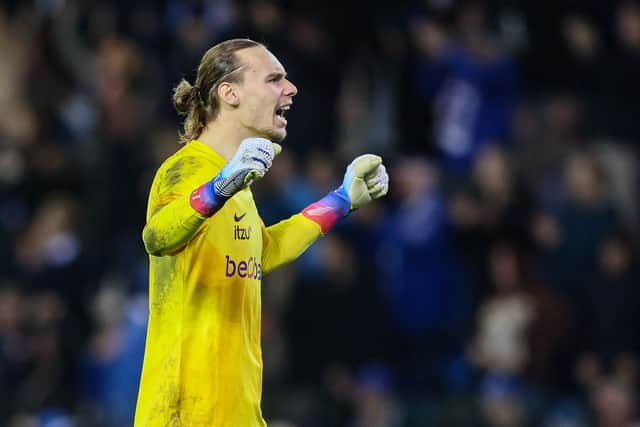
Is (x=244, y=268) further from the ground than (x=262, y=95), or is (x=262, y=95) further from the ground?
(x=262, y=95)

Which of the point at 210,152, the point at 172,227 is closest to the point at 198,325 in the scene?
the point at 172,227

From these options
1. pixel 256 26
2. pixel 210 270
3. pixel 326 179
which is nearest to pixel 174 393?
pixel 210 270

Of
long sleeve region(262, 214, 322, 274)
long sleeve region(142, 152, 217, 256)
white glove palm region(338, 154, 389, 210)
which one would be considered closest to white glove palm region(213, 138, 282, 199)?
long sleeve region(142, 152, 217, 256)

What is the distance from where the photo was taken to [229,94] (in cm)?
538

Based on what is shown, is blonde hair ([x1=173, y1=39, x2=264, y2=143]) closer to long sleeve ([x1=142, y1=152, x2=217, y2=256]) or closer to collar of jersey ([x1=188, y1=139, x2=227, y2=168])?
collar of jersey ([x1=188, y1=139, x2=227, y2=168])

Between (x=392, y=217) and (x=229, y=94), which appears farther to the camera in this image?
(x=392, y=217)

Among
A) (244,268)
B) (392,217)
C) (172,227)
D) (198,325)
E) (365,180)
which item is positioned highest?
(392,217)

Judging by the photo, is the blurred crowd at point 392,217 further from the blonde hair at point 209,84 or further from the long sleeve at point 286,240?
the blonde hair at point 209,84

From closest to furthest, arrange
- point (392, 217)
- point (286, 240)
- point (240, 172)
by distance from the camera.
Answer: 1. point (240, 172)
2. point (286, 240)
3. point (392, 217)

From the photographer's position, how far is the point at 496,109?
11.4 meters

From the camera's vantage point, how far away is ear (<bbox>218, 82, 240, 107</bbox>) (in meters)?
5.38

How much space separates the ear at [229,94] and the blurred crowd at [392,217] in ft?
16.4

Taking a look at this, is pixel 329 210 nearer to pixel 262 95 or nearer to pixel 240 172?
pixel 262 95

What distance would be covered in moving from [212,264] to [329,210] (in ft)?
3.01
